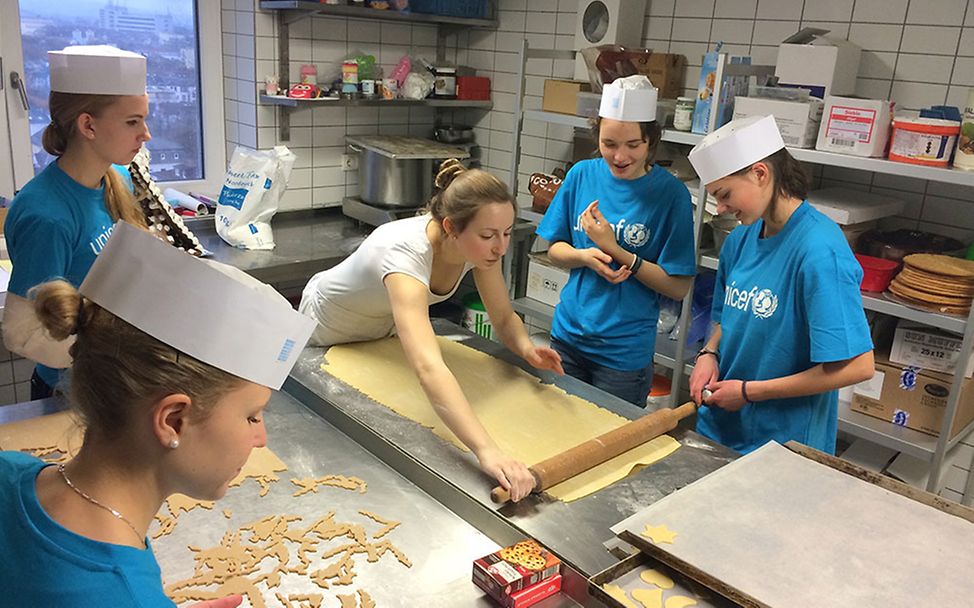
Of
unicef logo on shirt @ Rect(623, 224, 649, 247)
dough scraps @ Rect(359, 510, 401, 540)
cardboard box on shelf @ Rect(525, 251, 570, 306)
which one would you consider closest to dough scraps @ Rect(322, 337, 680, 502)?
dough scraps @ Rect(359, 510, 401, 540)

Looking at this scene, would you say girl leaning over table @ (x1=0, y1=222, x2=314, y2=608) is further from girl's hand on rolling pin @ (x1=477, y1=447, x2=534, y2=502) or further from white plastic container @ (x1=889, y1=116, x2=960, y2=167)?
white plastic container @ (x1=889, y1=116, x2=960, y2=167)

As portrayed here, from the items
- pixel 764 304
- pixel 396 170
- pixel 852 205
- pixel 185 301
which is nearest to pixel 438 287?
pixel 764 304

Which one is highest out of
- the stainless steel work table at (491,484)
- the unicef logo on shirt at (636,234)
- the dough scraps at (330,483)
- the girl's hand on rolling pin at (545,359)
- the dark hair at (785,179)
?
the dark hair at (785,179)

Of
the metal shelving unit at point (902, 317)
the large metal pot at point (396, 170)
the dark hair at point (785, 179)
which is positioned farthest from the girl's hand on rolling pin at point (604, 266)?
the large metal pot at point (396, 170)

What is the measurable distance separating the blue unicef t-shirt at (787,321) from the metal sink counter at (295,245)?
1.62 m

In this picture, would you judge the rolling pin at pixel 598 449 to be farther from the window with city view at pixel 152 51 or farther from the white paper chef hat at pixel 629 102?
the window with city view at pixel 152 51

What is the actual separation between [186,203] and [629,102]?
193cm

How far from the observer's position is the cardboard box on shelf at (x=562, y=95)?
293 centimetres

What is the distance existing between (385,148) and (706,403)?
6.65ft

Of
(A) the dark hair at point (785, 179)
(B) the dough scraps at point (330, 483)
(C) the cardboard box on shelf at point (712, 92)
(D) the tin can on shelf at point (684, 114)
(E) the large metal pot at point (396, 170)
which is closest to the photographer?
(B) the dough scraps at point (330, 483)

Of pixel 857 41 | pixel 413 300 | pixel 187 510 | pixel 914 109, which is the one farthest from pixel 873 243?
pixel 187 510

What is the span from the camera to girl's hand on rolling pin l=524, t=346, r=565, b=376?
179 centimetres

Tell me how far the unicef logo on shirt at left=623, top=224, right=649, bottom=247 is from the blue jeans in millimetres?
336

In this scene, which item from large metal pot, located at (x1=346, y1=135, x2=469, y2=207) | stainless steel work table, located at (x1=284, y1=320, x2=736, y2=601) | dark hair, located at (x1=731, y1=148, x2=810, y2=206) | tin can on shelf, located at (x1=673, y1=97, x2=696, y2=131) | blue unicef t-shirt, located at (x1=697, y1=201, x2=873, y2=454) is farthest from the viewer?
large metal pot, located at (x1=346, y1=135, x2=469, y2=207)
